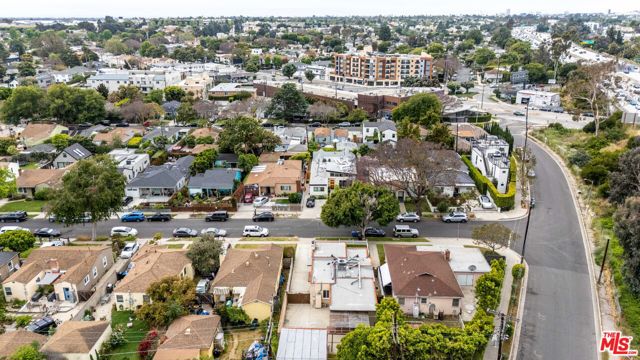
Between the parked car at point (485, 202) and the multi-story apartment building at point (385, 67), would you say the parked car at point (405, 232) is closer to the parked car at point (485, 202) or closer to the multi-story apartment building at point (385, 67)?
the parked car at point (485, 202)

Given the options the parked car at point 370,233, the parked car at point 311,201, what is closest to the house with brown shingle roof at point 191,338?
the parked car at point 370,233

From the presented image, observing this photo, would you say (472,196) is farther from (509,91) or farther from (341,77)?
(341,77)

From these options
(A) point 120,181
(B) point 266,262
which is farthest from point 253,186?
(B) point 266,262

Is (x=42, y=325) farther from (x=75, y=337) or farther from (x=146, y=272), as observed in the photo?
(x=146, y=272)

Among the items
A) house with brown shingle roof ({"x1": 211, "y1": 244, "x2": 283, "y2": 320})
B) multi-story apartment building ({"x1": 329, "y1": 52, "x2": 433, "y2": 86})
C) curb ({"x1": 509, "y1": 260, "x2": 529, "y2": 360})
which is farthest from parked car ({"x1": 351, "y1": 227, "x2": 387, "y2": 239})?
multi-story apartment building ({"x1": 329, "y1": 52, "x2": 433, "y2": 86})

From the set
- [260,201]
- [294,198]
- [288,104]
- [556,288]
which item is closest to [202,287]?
[260,201]

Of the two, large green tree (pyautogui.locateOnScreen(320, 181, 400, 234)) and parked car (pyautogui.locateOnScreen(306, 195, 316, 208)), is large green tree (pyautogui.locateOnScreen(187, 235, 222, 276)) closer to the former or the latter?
large green tree (pyautogui.locateOnScreen(320, 181, 400, 234))
